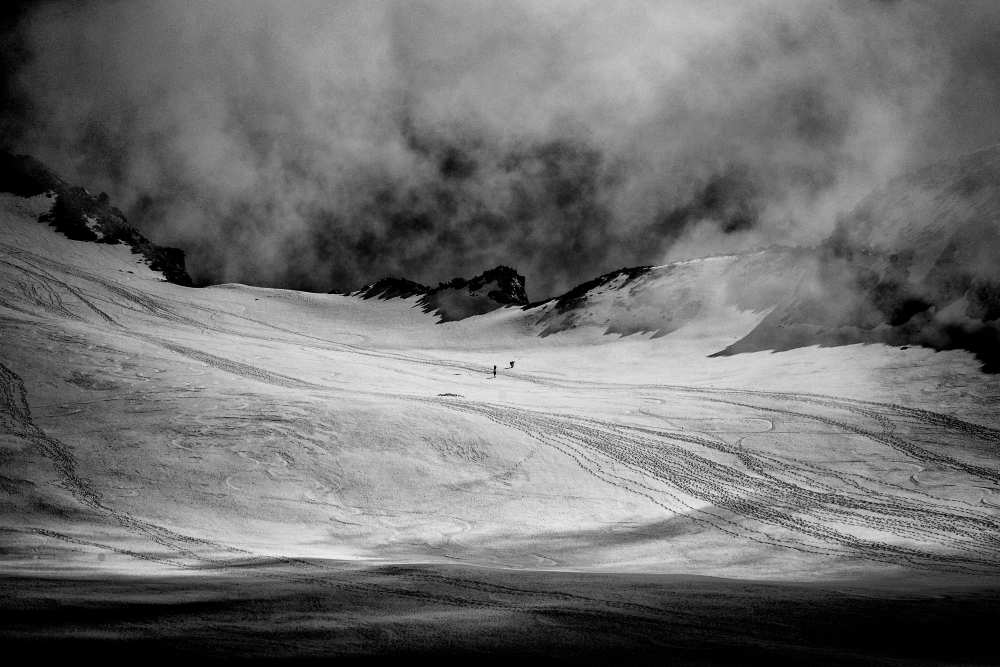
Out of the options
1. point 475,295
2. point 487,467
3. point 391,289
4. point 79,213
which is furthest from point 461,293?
point 487,467

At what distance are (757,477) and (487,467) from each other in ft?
21.5

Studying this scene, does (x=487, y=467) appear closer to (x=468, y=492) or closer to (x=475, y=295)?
(x=468, y=492)

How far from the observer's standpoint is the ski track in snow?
10.0 metres

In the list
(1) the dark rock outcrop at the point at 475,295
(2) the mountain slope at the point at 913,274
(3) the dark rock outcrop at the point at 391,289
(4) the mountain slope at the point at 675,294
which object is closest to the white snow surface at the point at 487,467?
(2) the mountain slope at the point at 913,274

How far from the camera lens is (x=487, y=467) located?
14.2 m

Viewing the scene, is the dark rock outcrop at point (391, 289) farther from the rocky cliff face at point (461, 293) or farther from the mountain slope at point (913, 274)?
the mountain slope at point (913, 274)

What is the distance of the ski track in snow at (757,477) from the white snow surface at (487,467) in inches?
3.1

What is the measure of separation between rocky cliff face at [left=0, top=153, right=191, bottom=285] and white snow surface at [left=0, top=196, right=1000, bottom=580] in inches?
2344

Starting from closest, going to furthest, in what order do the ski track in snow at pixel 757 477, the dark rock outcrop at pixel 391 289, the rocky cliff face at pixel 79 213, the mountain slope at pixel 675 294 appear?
the ski track in snow at pixel 757 477 → the mountain slope at pixel 675 294 → the rocky cliff face at pixel 79 213 → the dark rock outcrop at pixel 391 289

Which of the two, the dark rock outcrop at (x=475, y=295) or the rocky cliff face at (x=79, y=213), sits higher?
the rocky cliff face at (x=79, y=213)

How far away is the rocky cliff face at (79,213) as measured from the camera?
73.0 meters

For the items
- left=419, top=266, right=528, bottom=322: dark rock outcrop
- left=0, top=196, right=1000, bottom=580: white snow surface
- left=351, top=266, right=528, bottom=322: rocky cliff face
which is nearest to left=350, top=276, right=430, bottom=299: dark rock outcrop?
left=351, top=266, right=528, bottom=322: rocky cliff face

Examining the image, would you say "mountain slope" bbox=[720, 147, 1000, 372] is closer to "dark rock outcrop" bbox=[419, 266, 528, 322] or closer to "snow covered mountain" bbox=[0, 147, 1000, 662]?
"snow covered mountain" bbox=[0, 147, 1000, 662]

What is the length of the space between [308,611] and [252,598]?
77 centimetres
